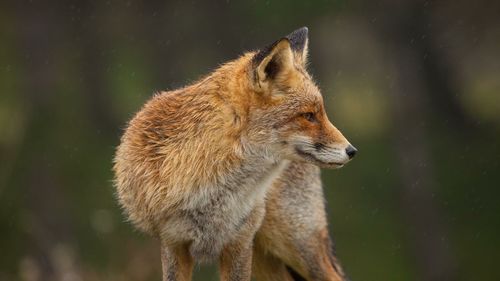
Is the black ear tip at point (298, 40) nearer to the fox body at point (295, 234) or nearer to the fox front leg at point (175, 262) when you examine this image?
the fox body at point (295, 234)

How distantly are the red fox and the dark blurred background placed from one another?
235 inches

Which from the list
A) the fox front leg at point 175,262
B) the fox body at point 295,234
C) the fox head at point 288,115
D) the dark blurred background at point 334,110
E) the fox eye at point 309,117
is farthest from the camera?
the dark blurred background at point 334,110

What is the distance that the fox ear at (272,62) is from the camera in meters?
6.28

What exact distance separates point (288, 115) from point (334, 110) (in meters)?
16.1

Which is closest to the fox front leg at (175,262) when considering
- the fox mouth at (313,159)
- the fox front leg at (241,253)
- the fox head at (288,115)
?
the fox front leg at (241,253)

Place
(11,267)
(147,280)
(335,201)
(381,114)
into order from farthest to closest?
(381,114), (335,201), (11,267), (147,280)

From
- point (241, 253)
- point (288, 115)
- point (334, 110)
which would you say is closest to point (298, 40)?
point (288, 115)

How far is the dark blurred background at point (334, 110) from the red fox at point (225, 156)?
19.6 ft

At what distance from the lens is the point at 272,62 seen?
21.0 ft

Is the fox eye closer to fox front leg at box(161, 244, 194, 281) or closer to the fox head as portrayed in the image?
the fox head

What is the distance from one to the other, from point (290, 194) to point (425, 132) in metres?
11.0

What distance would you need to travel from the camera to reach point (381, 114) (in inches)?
894

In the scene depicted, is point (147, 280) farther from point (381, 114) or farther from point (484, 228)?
point (381, 114)

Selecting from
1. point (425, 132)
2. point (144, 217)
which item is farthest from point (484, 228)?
point (144, 217)
